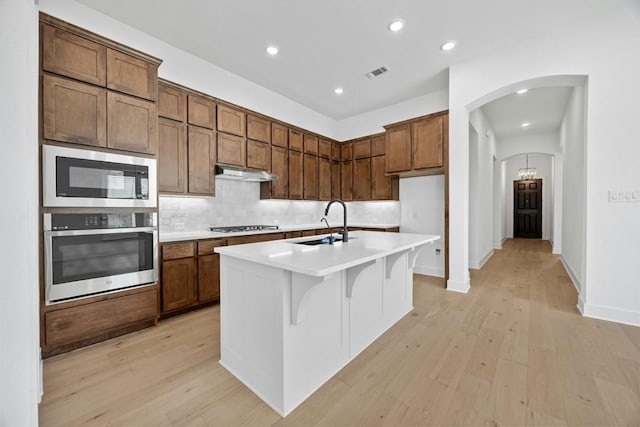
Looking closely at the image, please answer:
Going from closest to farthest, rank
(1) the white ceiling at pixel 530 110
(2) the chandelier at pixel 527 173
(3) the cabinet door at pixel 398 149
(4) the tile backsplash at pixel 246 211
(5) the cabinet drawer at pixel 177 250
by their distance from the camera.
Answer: (5) the cabinet drawer at pixel 177 250
(4) the tile backsplash at pixel 246 211
(3) the cabinet door at pixel 398 149
(1) the white ceiling at pixel 530 110
(2) the chandelier at pixel 527 173

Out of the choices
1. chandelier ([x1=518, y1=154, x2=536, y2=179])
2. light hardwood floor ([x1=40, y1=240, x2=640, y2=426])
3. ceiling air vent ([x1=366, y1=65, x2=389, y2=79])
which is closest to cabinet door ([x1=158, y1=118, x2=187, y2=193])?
light hardwood floor ([x1=40, y1=240, x2=640, y2=426])

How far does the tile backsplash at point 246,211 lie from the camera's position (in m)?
3.35

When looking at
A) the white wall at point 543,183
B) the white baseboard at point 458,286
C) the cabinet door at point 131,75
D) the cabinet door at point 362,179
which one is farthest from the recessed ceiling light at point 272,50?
the white wall at point 543,183

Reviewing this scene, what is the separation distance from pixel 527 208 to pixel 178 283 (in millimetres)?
11300

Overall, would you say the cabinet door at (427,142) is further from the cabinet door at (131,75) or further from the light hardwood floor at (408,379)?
the cabinet door at (131,75)

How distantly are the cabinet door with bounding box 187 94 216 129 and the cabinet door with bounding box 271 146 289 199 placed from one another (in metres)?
1.06

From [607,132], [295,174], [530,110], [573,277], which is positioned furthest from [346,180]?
[573,277]

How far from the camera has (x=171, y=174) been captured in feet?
9.79

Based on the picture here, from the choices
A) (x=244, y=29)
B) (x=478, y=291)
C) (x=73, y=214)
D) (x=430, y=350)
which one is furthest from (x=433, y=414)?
(x=244, y=29)

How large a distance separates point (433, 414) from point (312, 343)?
2.56ft

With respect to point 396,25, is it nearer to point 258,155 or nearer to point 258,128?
point 258,128

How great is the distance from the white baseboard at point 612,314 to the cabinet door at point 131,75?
501cm

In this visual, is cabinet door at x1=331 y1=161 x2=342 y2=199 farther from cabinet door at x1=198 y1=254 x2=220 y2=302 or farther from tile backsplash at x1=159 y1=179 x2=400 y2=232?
cabinet door at x1=198 y1=254 x2=220 y2=302

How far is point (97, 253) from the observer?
2195mm
